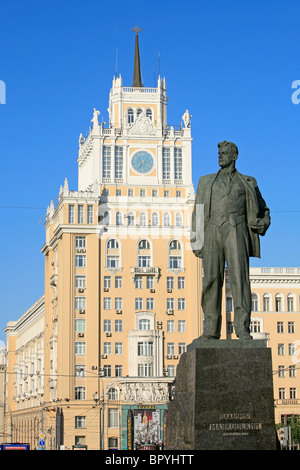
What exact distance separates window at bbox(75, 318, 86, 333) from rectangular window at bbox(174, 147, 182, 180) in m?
17.8

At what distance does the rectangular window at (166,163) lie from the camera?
9206 cm

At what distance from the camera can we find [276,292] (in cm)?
9281

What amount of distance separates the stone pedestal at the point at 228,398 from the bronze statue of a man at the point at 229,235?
2.37 feet

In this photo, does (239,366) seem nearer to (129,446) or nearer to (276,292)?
(129,446)

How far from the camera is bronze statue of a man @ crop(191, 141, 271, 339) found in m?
14.7

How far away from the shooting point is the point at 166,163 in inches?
3639

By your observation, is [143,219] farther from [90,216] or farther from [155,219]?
[90,216]

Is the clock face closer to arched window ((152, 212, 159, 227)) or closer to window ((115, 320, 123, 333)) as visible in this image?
arched window ((152, 212, 159, 227))

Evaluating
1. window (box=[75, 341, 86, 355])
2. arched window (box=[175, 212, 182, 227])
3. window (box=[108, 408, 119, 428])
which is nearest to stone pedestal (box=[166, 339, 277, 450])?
window (box=[108, 408, 119, 428])

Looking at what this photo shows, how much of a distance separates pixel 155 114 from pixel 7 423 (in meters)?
55.9

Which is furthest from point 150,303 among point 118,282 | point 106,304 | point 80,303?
point 80,303
